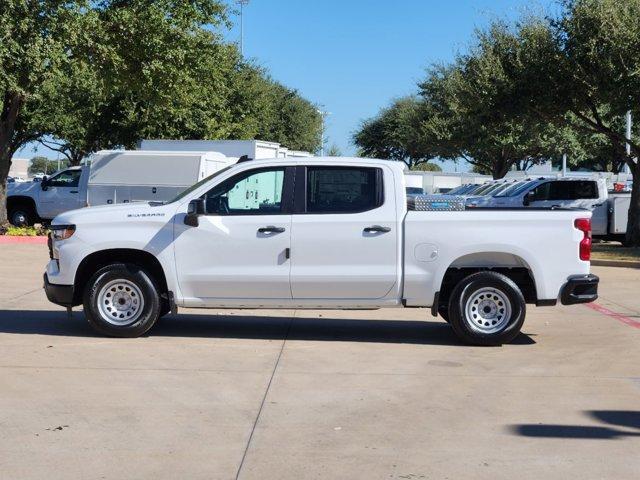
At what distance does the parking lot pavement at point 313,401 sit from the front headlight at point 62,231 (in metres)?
1.09

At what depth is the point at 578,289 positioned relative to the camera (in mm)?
9523

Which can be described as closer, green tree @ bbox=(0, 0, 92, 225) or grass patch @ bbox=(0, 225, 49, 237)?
green tree @ bbox=(0, 0, 92, 225)

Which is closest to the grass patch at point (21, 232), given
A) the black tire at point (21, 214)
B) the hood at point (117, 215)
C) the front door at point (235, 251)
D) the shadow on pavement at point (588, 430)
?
the black tire at point (21, 214)

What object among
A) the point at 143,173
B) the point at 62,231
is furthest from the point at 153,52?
the point at 62,231

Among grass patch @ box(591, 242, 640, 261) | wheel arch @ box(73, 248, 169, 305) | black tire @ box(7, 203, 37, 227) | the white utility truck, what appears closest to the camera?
wheel arch @ box(73, 248, 169, 305)

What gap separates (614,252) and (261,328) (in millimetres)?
13336

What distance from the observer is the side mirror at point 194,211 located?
933 centimetres

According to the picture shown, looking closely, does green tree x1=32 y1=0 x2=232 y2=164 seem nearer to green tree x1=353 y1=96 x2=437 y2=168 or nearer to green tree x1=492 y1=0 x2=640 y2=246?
green tree x1=492 y1=0 x2=640 y2=246

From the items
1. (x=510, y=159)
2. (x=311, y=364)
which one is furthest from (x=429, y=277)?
(x=510, y=159)

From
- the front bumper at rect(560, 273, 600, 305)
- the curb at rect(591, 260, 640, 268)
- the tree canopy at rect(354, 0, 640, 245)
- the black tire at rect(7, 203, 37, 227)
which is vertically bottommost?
the curb at rect(591, 260, 640, 268)

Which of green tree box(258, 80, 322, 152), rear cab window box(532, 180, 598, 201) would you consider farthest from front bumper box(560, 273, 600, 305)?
green tree box(258, 80, 322, 152)

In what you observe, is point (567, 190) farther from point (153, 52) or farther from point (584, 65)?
point (153, 52)

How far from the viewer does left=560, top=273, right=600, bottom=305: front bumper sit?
9.50 m

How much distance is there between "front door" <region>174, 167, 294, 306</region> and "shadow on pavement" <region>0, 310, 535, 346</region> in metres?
0.82
